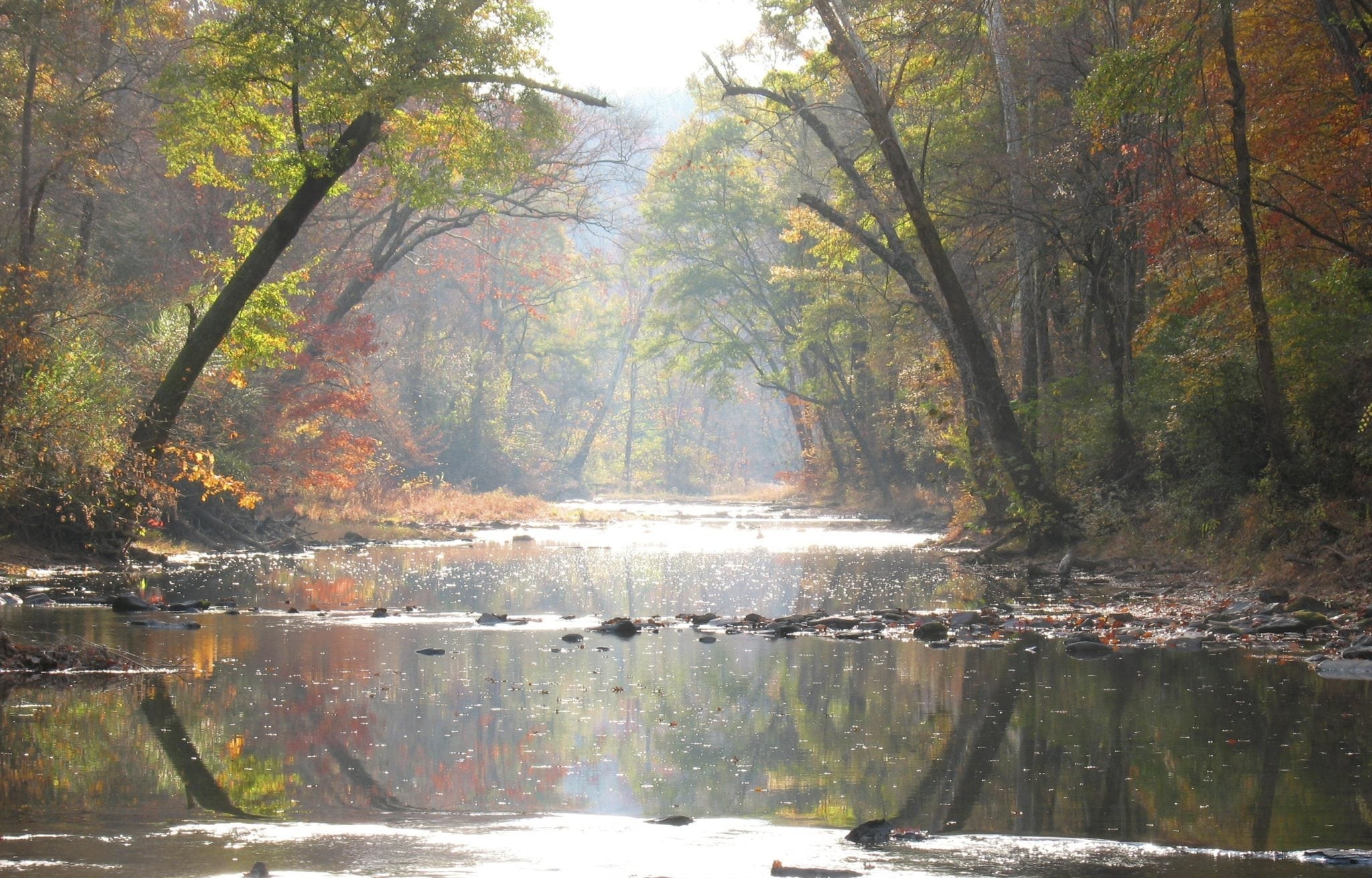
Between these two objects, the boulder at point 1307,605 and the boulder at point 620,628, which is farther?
the boulder at point 620,628

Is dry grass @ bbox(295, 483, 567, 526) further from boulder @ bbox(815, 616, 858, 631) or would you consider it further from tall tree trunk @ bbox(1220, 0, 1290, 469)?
tall tree trunk @ bbox(1220, 0, 1290, 469)

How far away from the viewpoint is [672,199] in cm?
4494

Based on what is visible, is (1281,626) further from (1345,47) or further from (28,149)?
(28,149)

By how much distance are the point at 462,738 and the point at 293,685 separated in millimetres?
2059

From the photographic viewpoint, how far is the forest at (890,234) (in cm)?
1228

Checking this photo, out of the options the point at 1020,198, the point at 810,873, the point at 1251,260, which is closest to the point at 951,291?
the point at 1020,198

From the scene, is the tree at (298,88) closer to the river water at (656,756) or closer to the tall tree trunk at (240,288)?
the tall tree trunk at (240,288)

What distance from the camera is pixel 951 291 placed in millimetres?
15984

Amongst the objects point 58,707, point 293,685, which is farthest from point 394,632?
point 58,707

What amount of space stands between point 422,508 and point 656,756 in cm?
2934

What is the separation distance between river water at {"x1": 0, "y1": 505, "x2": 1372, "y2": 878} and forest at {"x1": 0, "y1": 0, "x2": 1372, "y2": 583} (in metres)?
4.58

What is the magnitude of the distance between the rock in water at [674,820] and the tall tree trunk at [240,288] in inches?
495

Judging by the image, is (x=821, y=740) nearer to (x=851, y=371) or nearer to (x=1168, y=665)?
(x=1168, y=665)

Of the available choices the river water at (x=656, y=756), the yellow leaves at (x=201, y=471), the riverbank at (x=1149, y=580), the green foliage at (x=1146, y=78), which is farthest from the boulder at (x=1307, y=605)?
the yellow leaves at (x=201, y=471)
